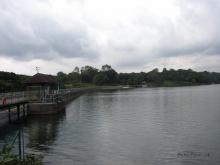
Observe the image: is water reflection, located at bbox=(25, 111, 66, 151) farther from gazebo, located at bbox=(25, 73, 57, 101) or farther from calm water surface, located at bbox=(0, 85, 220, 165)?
gazebo, located at bbox=(25, 73, 57, 101)

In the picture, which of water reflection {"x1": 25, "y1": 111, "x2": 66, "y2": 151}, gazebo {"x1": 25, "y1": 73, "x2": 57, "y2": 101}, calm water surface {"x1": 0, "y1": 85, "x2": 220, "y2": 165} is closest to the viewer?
calm water surface {"x1": 0, "y1": 85, "x2": 220, "y2": 165}

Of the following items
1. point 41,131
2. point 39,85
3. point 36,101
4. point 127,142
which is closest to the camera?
point 127,142

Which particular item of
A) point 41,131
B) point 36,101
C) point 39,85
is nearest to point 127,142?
point 41,131

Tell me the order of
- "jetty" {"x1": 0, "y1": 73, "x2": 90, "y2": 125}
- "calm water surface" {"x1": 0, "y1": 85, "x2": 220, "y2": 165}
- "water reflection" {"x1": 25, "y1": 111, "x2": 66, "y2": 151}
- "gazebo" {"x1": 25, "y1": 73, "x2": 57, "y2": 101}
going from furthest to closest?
"gazebo" {"x1": 25, "y1": 73, "x2": 57, "y2": 101}
"jetty" {"x1": 0, "y1": 73, "x2": 90, "y2": 125}
"water reflection" {"x1": 25, "y1": 111, "x2": 66, "y2": 151}
"calm water surface" {"x1": 0, "y1": 85, "x2": 220, "y2": 165}

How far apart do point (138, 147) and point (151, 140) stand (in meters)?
3.58

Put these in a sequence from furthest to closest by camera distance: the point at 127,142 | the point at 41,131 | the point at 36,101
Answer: the point at 36,101 → the point at 41,131 → the point at 127,142

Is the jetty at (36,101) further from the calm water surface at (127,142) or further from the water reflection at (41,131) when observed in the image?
the calm water surface at (127,142)

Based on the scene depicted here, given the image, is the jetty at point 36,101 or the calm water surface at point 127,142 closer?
the calm water surface at point 127,142

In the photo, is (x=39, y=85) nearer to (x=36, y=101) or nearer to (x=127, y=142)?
(x=36, y=101)

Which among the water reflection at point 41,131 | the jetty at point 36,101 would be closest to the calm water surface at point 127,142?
the water reflection at point 41,131

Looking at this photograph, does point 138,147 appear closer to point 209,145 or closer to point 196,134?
point 209,145

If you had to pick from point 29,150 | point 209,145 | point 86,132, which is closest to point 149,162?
point 209,145

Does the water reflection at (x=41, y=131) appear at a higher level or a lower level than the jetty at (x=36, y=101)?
lower

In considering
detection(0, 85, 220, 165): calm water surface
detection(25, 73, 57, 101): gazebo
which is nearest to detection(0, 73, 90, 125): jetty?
detection(25, 73, 57, 101): gazebo
